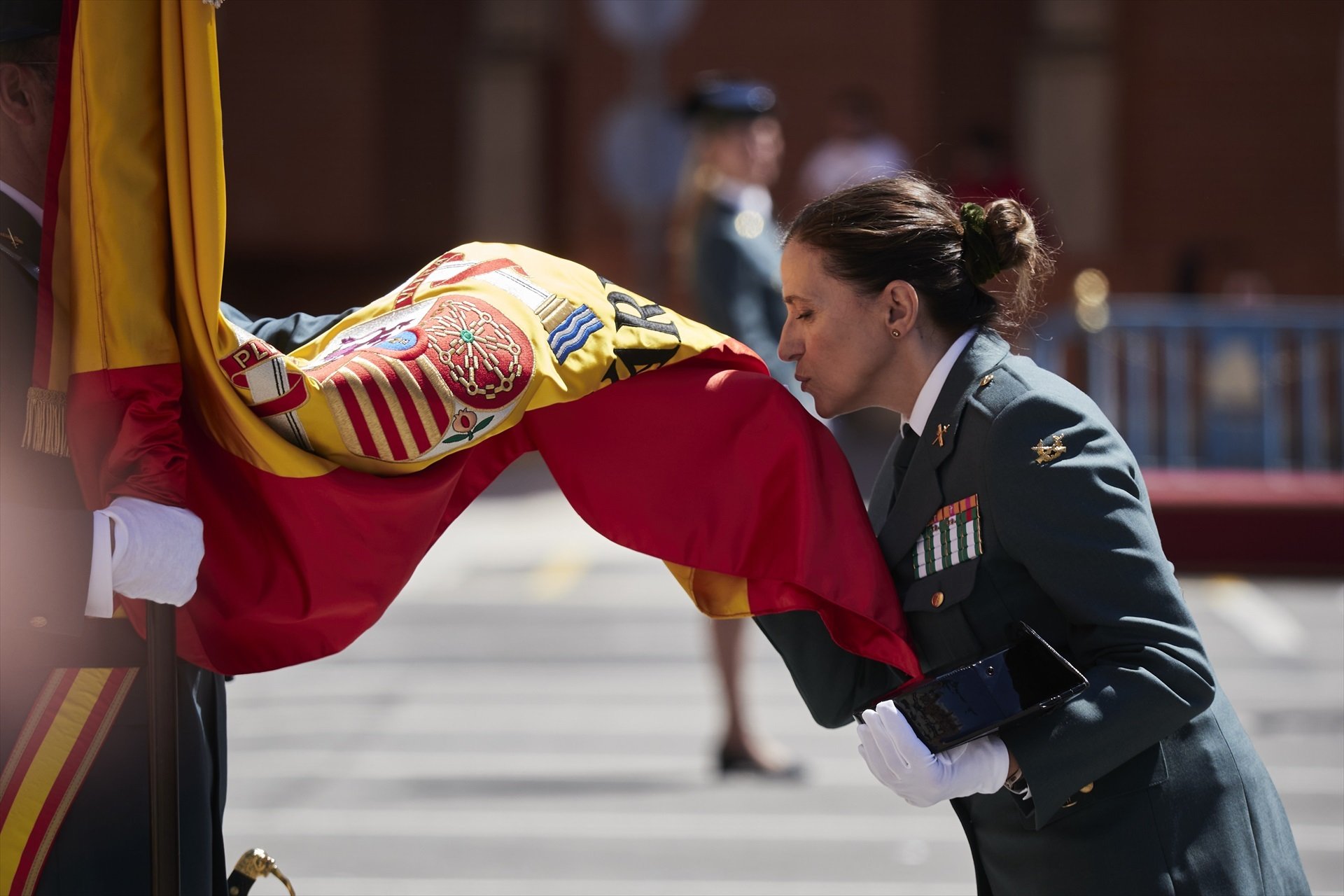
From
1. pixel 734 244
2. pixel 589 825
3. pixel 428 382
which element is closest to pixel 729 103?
pixel 734 244

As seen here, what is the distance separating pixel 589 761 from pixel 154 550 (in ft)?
12.5

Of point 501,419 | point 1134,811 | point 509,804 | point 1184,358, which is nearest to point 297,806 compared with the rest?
point 509,804

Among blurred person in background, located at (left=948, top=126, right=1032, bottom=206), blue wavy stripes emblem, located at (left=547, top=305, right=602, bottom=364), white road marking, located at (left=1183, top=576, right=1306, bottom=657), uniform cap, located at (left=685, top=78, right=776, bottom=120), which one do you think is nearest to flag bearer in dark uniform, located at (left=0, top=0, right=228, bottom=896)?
blue wavy stripes emblem, located at (left=547, top=305, right=602, bottom=364)

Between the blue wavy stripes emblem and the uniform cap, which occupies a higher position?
the uniform cap

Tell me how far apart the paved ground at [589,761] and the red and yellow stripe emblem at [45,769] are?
7.50ft

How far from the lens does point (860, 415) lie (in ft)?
45.7

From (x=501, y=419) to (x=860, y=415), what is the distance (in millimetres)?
11784

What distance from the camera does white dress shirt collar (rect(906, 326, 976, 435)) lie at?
93.0 inches

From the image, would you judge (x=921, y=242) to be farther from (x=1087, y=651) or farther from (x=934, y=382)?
(x=1087, y=651)

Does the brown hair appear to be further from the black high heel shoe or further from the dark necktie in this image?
the black high heel shoe

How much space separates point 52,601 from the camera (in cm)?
203

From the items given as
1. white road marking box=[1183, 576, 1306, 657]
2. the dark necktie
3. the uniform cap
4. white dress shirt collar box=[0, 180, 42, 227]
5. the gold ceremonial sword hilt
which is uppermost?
white dress shirt collar box=[0, 180, 42, 227]

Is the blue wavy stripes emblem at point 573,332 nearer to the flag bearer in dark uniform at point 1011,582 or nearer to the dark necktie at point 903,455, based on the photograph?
the flag bearer in dark uniform at point 1011,582

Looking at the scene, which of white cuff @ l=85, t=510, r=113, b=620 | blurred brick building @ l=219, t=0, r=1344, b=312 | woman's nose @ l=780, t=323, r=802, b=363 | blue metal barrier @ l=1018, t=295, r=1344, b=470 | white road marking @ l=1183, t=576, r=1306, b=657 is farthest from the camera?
blurred brick building @ l=219, t=0, r=1344, b=312
